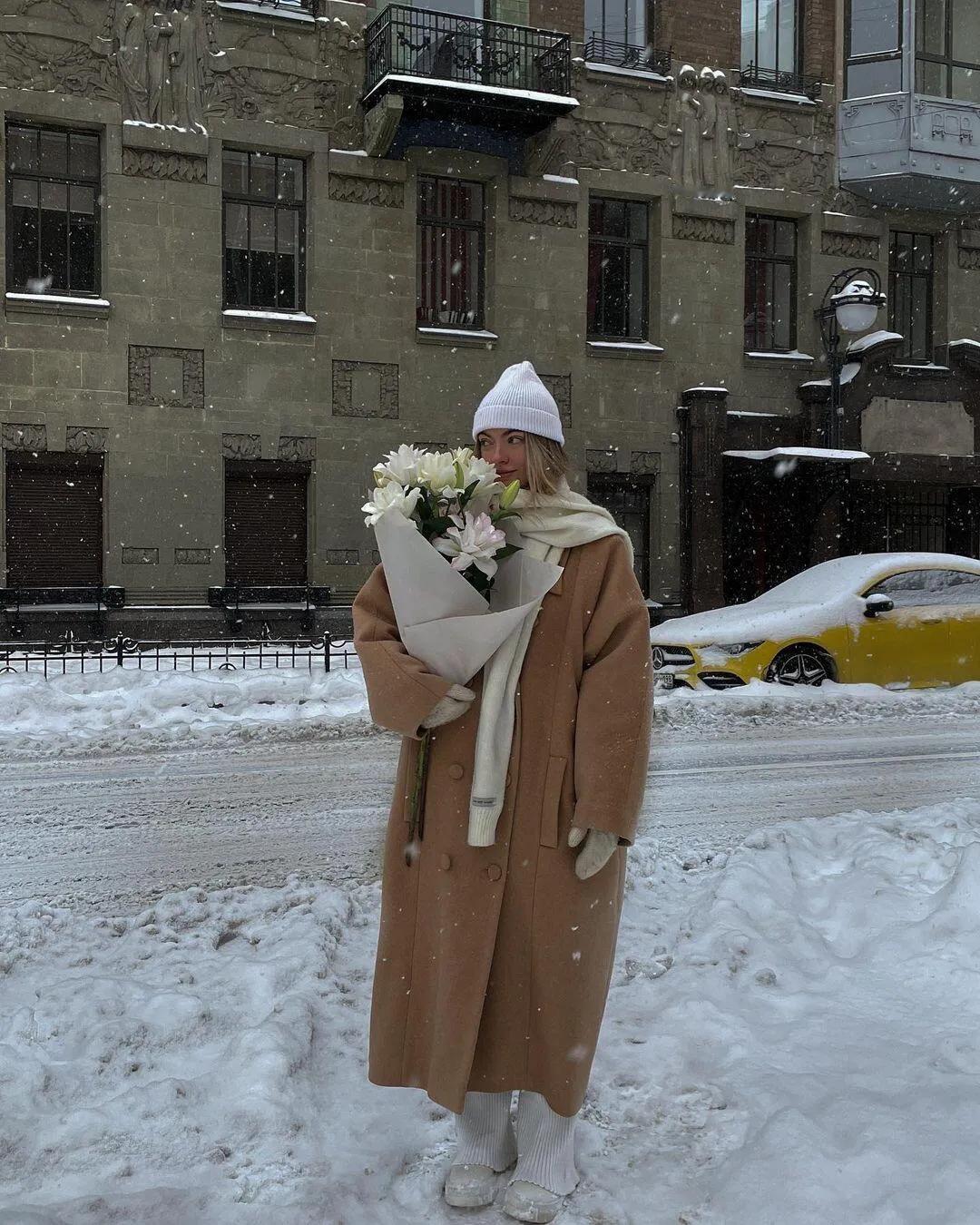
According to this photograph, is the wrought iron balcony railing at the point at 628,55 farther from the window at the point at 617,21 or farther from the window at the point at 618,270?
the window at the point at 618,270

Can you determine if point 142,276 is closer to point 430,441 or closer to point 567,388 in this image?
point 430,441

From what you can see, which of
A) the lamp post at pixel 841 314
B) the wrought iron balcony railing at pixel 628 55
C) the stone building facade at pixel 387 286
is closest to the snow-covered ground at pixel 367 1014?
the stone building facade at pixel 387 286

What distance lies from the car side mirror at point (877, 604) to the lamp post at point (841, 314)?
6123 millimetres

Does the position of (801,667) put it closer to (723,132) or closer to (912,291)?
(723,132)

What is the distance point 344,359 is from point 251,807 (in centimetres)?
1206

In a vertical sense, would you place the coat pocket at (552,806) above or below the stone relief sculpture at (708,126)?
below

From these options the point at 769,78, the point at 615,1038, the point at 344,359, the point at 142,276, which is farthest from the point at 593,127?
the point at 615,1038

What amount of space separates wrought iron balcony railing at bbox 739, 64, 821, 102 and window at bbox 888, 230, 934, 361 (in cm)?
296

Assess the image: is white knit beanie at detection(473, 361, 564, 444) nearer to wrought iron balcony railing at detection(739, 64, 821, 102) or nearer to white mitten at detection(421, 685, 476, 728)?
white mitten at detection(421, 685, 476, 728)

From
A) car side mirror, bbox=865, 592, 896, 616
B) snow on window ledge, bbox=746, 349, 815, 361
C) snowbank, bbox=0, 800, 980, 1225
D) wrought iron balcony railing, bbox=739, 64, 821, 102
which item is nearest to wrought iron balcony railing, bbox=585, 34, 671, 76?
wrought iron balcony railing, bbox=739, 64, 821, 102

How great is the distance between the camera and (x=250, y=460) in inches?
733

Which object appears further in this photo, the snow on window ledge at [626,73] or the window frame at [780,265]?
the window frame at [780,265]

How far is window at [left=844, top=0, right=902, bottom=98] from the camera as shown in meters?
21.9

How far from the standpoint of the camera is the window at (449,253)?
64.7ft
